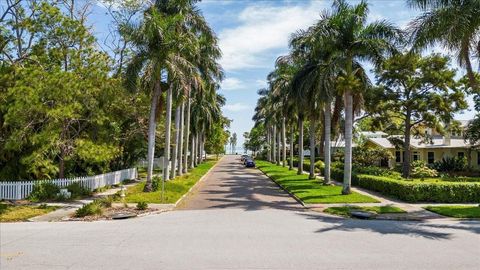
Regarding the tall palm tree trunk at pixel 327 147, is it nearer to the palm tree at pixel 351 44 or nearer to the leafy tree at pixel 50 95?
the palm tree at pixel 351 44

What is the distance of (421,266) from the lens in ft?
31.1

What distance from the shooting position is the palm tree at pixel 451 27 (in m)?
19.2

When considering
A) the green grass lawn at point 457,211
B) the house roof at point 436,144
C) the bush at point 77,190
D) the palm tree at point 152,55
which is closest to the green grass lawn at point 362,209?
the green grass lawn at point 457,211

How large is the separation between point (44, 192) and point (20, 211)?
4074mm

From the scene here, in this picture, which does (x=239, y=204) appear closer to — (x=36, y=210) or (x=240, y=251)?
(x=36, y=210)

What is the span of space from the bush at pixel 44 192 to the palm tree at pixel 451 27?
18484 millimetres

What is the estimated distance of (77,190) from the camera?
24.0 metres

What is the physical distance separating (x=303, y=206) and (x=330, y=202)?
146 cm

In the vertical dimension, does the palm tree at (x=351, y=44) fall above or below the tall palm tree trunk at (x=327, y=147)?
above

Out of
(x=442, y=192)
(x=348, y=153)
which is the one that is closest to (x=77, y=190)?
(x=348, y=153)

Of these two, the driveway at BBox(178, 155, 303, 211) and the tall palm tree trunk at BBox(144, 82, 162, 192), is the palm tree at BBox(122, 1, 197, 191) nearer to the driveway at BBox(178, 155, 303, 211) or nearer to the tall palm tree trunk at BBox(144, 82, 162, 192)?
the tall palm tree trunk at BBox(144, 82, 162, 192)

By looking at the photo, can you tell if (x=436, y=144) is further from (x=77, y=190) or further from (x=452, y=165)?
(x=77, y=190)

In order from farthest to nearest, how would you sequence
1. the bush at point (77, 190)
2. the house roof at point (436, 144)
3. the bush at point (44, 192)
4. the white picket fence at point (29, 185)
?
1. the house roof at point (436, 144)
2. the bush at point (77, 190)
3. the bush at point (44, 192)
4. the white picket fence at point (29, 185)

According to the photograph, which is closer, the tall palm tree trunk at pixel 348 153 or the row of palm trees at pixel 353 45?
the row of palm trees at pixel 353 45
